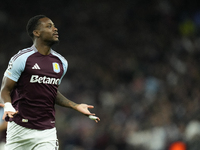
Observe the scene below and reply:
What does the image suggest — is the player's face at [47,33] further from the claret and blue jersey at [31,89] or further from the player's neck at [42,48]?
the claret and blue jersey at [31,89]

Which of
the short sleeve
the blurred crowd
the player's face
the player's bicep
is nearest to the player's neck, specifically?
the player's face

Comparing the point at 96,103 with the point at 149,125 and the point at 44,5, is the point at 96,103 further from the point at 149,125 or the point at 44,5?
the point at 44,5

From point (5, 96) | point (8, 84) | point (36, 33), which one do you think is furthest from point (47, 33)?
point (5, 96)

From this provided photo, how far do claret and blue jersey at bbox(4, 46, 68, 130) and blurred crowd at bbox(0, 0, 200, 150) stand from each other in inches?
176

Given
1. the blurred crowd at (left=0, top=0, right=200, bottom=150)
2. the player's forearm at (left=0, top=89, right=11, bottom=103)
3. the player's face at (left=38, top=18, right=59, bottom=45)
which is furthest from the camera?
the blurred crowd at (left=0, top=0, right=200, bottom=150)

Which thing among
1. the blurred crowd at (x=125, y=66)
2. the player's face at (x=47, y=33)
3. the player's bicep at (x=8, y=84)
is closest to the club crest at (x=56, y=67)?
the player's face at (x=47, y=33)

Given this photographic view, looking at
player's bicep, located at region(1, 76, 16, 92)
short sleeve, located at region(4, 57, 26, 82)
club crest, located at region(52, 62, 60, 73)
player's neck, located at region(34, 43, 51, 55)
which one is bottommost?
player's bicep, located at region(1, 76, 16, 92)

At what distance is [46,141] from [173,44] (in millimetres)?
9781

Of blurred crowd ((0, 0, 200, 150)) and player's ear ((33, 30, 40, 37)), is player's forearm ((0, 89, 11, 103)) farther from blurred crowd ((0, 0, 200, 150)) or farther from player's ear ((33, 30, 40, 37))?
blurred crowd ((0, 0, 200, 150))

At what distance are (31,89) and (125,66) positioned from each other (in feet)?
31.5

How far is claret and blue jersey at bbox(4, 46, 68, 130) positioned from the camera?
4246 mm

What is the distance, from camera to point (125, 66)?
13.7 m

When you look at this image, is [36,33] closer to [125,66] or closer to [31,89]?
[31,89]

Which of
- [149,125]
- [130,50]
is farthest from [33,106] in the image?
[130,50]
